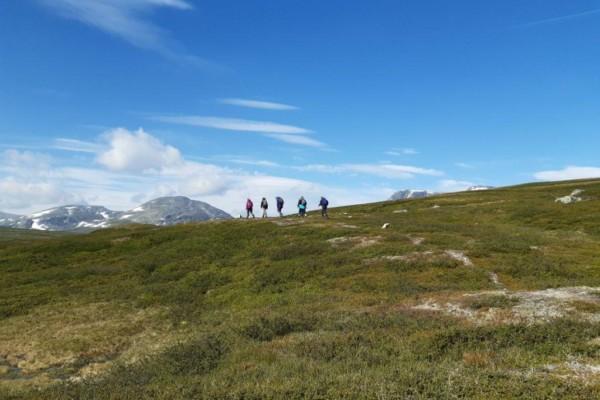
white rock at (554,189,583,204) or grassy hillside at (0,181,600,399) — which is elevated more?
white rock at (554,189,583,204)

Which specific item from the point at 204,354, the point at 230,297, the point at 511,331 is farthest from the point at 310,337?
the point at 230,297

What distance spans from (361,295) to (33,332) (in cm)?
2471

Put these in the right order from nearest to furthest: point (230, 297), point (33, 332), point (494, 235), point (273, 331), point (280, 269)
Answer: point (273, 331), point (33, 332), point (230, 297), point (280, 269), point (494, 235)

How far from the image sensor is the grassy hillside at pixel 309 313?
16906 mm

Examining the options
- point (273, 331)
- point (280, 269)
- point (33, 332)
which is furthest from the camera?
point (280, 269)

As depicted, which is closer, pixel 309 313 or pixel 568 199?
pixel 309 313

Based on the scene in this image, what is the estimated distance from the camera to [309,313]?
3083 cm

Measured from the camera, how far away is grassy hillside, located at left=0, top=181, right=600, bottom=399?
1691 centimetres

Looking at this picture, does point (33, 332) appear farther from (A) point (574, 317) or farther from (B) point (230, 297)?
(A) point (574, 317)

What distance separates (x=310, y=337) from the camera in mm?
24359

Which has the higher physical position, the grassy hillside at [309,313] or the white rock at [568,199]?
the white rock at [568,199]

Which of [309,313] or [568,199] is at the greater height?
[568,199]

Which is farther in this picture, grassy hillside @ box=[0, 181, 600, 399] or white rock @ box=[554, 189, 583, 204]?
white rock @ box=[554, 189, 583, 204]

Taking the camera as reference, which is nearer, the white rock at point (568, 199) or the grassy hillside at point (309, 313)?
the grassy hillside at point (309, 313)
